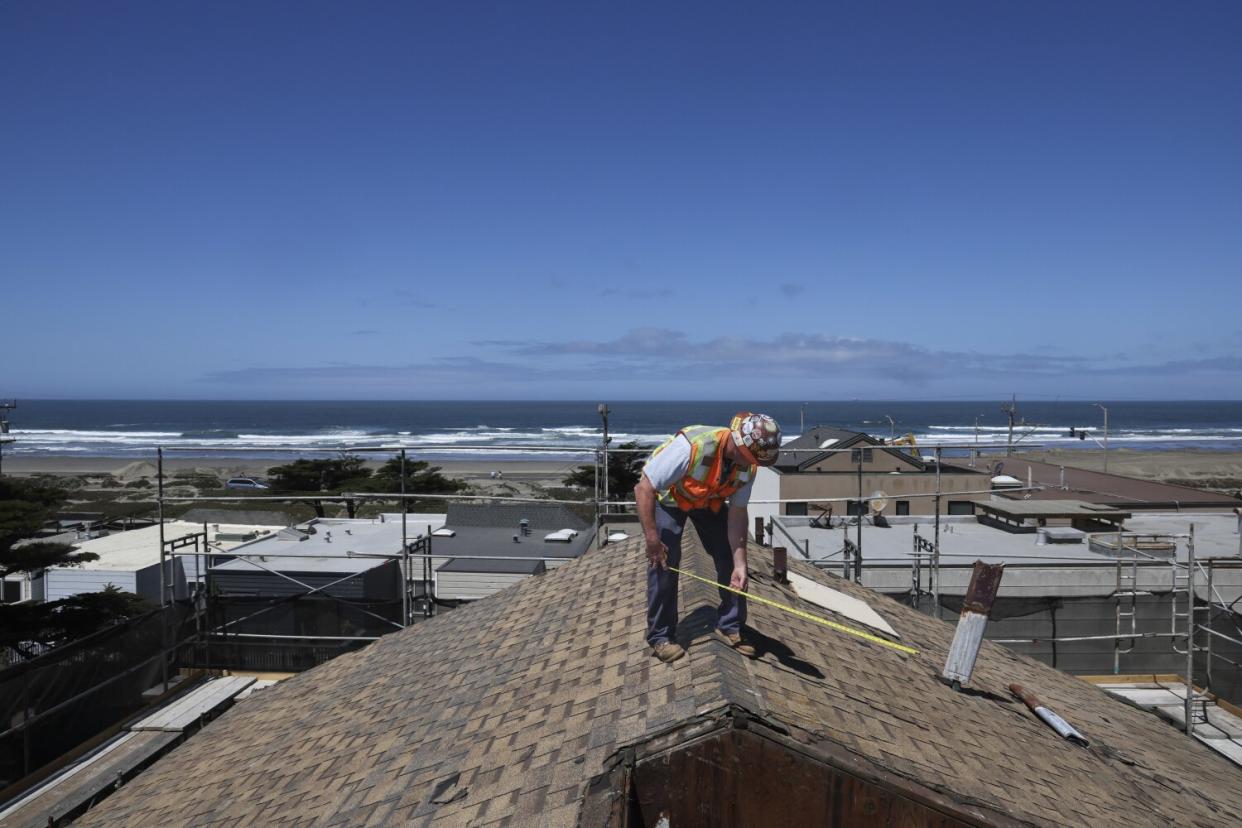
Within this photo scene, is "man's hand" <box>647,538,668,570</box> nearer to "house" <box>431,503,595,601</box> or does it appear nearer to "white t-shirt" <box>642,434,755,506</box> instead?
"white t-shirt" <box>642,434,755,506</box>

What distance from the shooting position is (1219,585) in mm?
13078

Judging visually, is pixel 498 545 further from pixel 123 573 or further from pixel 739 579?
pixel 739 579

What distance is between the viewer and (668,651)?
3.45m

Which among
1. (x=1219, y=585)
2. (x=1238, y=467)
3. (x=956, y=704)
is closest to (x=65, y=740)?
(x=956, y=704)

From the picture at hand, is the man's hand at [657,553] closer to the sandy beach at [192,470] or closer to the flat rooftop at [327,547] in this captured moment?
the flat rooftop at [327,547]

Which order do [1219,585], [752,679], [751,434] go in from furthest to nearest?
1. [1219,585]
2. [751,434]
3. [752,679]

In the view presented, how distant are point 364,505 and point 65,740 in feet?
89.6

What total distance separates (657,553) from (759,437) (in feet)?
2.31

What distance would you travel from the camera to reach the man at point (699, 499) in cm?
353

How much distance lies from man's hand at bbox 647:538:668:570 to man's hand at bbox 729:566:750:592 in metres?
0.34

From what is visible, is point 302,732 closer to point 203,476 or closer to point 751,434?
point 751,434

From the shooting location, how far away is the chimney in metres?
4.38

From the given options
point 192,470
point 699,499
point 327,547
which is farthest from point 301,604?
point 192,470

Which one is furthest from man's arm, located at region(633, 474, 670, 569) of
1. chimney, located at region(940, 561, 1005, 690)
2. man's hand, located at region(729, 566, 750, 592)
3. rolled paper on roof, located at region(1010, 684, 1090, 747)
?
rolled paper on roof, located at region(1010, 684, 1090, 747)
